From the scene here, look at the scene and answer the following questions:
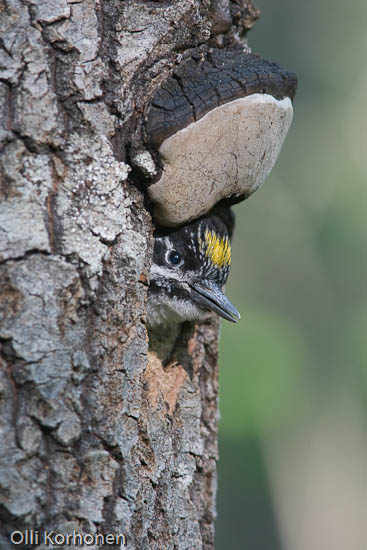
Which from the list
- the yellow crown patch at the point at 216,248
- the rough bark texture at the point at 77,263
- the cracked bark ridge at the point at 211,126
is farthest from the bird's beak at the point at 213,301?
the rough bark texture at the point at 77,263

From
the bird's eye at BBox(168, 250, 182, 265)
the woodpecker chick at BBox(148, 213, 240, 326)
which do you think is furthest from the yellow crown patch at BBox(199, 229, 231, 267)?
the bird's eye at BBox(168, 250, 182, 265)

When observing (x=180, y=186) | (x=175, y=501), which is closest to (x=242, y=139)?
(x=180, y=186)

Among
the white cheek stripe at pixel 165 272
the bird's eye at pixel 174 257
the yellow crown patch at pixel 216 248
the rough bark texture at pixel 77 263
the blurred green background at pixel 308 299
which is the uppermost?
the blurred green background at pixel 308 299

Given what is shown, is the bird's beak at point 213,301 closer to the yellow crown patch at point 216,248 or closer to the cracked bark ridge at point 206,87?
the yellow crown patch at point 216,248

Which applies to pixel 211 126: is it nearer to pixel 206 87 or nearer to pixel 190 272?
pixel 206 87

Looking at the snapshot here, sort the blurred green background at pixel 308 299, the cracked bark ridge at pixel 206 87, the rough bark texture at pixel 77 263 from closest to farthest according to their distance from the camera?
the rough bark texture at pixel 77 263 < the cracked bark ridge at pixel 206 87 < the blurred green background at pixel 308 299

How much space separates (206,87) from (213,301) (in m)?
1.12

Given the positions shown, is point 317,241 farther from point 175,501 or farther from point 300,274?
point 175,501

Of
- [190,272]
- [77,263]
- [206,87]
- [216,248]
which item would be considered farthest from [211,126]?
[190,272]

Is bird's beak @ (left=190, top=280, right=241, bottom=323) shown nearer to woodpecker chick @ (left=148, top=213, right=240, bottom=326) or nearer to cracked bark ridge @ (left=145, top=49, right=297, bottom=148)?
woodpecker chick @ (left=148, top=213, right=240, bottom=326)

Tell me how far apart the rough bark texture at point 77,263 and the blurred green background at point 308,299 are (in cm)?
775

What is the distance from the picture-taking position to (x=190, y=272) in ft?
11.6

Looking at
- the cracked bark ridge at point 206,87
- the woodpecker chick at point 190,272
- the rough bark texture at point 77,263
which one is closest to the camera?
the rough bark texture at point 77,263

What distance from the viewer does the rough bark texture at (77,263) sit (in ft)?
7.11
